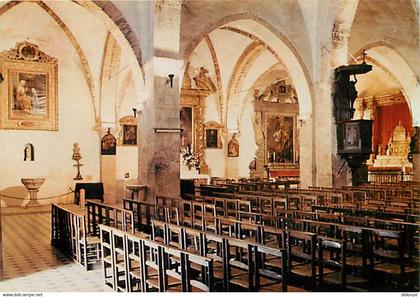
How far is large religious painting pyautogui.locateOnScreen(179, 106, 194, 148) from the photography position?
1952 cm

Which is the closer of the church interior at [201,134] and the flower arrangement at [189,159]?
the church interior at [201,134]

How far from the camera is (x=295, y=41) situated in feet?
44.5

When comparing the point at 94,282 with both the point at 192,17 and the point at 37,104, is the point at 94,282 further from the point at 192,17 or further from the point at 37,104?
the point at 37,104

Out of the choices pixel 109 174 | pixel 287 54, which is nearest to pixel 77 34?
pixel 109 174

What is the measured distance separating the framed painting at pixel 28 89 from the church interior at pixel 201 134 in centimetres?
5

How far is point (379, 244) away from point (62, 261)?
16.6ft

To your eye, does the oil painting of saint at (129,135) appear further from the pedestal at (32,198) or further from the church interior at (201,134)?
the pedestal at (32,198)

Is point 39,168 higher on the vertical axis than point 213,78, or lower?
lower

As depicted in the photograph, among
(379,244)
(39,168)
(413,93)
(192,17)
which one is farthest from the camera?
(413,93)

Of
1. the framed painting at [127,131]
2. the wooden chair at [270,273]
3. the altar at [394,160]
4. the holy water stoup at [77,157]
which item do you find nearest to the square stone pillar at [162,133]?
the wooden chair at [270,273]

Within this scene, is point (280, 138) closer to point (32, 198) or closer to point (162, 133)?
point (32, 198)

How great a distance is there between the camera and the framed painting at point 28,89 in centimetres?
1596

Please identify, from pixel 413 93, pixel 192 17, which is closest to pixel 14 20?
pixel 192 17

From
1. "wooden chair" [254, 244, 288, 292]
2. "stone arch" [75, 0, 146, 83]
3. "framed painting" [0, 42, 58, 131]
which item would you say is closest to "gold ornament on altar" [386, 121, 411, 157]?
"stone arch" [75, 0, 146, 83]
